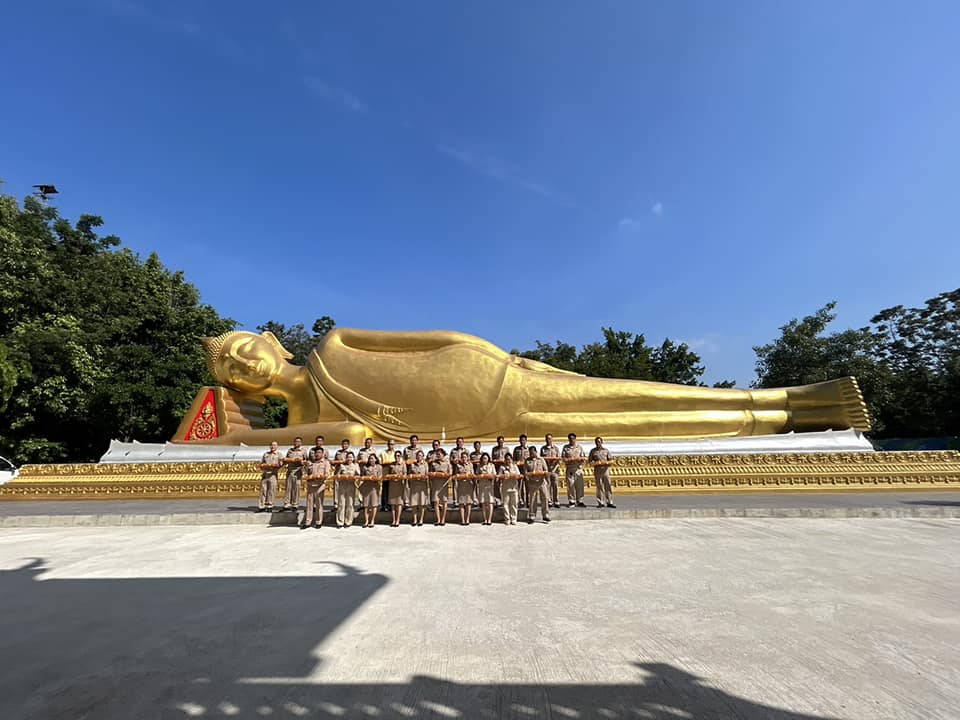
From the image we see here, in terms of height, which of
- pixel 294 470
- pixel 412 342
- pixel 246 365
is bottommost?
pixel 294 470

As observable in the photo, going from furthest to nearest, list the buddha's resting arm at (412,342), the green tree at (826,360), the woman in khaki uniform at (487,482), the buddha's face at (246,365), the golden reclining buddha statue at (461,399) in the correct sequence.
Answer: the green tree at (826,360) → the buddha's face at (246,365) → the buddha's resting arm at (412,342) → the golden reclining buddha statue at (461,399) → the woman in khaki uniform at (487,482)

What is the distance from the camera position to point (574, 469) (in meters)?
7.42

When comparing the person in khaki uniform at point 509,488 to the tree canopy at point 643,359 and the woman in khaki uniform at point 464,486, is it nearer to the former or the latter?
the woman in khaki uniform at point 464,486

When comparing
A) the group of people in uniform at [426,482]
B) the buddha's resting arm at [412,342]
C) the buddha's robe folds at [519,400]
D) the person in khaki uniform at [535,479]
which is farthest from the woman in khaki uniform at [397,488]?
the buddha's resting arm at [412,342]

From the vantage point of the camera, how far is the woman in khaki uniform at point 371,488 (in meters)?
6.42

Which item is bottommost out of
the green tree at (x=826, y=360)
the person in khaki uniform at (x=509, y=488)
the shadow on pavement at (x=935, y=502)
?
the shadow on pavement at (x=935, y=502)

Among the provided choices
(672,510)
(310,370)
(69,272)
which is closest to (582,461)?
(672,510)

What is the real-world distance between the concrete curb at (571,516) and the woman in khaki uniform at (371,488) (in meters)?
0.36

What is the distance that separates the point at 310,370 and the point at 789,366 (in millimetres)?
24108

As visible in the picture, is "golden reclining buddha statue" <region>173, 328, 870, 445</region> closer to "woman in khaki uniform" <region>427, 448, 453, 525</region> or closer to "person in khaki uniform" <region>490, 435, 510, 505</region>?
"person in khaki uniform" <region>490, 435, 510, 505</region>

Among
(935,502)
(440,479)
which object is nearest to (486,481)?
(440,479)

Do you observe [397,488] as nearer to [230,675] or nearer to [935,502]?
[230,675]

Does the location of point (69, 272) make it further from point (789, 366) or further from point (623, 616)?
point (789, 366)

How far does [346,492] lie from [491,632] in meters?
4.30
